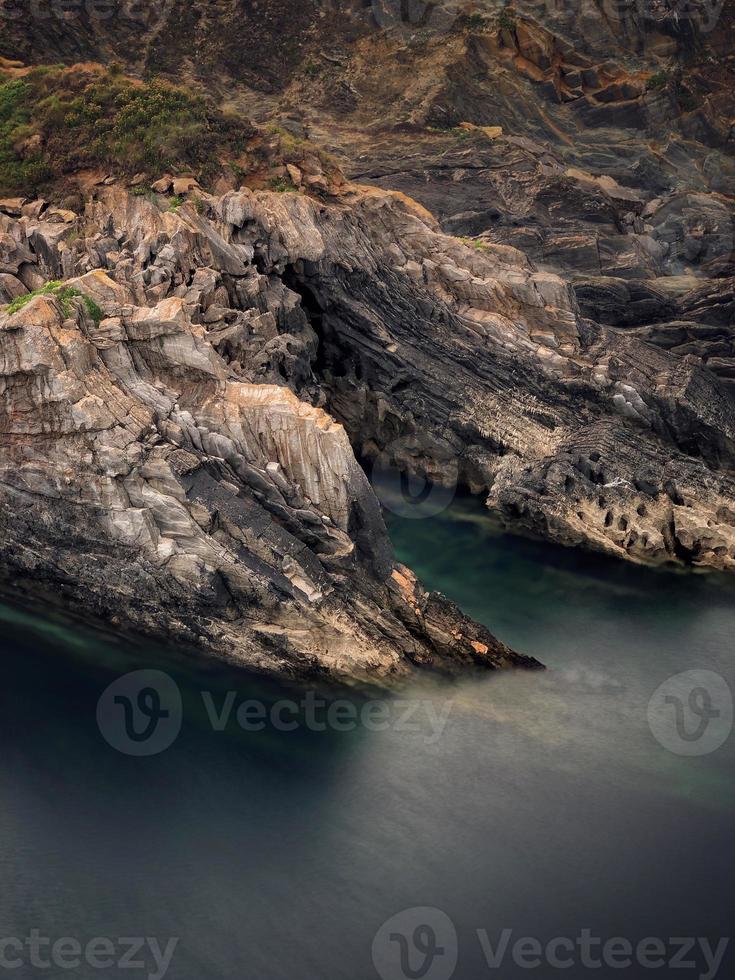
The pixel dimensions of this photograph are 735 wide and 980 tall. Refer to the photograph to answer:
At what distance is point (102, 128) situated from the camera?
45.0 metres

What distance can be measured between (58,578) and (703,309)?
38972mm

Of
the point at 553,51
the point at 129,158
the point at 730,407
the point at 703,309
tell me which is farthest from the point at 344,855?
the point at 553,51
